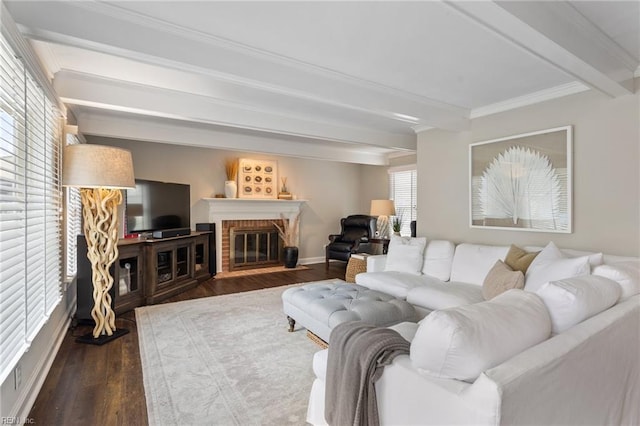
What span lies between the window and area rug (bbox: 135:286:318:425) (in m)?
3.77

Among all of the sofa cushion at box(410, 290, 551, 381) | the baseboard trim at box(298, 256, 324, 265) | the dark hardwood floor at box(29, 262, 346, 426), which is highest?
the sofa cushion at box(410, 290, 551, 381)

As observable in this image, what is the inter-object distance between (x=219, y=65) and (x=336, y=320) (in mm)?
2002

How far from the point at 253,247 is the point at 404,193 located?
3295 mm

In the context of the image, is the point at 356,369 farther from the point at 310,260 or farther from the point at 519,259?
the point at 310,260

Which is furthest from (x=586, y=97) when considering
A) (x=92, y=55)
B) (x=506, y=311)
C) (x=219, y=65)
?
(x=92, y=55)

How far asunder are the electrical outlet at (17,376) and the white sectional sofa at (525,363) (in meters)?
1.65

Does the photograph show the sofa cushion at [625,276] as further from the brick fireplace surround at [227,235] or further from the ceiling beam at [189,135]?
the brick fireplace surround at [227,235]

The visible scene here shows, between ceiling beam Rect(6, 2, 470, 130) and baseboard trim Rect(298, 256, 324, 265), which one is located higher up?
ceiling beam Rect(6, 2, 470, 130)

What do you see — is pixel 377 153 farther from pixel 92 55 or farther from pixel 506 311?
pixel 506 311

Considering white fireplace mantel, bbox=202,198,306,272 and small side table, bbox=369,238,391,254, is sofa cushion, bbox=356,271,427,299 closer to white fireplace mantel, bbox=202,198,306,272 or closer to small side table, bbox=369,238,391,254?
small side table, bbox=369,238,391,254

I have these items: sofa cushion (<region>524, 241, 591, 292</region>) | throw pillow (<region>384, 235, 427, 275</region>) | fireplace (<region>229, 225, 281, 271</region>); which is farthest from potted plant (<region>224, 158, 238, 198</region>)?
sofa cushion (<region>524, 241, 591, 292</region>)

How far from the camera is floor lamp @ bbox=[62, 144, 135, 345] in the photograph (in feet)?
9.21

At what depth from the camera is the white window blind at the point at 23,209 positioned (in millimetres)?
1701

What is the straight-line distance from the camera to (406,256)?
154 inches
